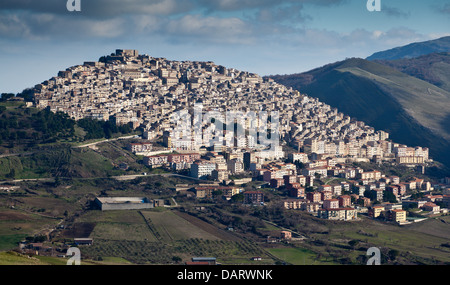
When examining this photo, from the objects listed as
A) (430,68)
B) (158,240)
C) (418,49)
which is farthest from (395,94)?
(418,49)

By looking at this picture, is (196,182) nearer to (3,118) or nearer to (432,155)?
(3,118)

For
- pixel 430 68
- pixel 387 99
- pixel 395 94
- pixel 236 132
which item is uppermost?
pixel 430 68

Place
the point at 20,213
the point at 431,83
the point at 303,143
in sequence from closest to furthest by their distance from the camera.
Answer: the point at 20,213
the point at 303,143
the point at 431,83

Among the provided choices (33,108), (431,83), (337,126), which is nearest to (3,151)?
(33,108)

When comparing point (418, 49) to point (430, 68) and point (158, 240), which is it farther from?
point (158, 240)

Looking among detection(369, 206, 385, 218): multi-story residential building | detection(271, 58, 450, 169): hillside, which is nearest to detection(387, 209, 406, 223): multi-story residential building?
detection(369, 206, 385, 218): multi-story residential building

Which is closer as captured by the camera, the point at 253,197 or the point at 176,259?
the point at 176,259
